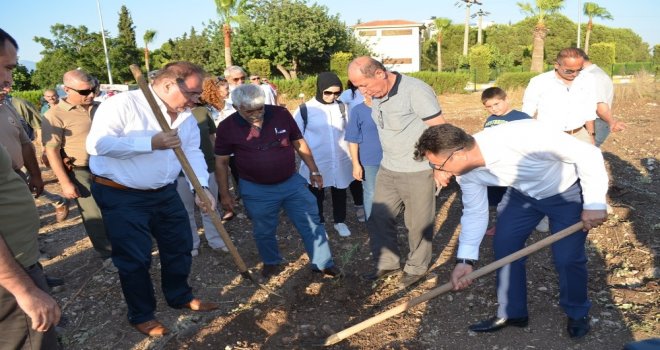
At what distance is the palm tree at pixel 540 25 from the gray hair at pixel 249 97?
2757 cm

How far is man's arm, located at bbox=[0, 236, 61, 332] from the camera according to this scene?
1840 millimetres

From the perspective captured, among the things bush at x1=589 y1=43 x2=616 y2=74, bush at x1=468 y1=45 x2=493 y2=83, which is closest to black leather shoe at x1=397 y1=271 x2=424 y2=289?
bush at x1=468 y1=45 x2=493 y2=83

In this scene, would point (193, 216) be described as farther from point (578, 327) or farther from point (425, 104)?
point (578, 327)

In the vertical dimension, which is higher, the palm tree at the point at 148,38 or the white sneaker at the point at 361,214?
the palm tree at the point at 148,38

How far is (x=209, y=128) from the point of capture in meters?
5.28

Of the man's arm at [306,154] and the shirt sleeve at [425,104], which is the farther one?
the man's arm at [306,154]

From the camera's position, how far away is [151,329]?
351 cm

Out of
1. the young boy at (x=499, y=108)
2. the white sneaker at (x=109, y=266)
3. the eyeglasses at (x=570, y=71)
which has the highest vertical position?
the eyeglasses at (x=570, y=71)

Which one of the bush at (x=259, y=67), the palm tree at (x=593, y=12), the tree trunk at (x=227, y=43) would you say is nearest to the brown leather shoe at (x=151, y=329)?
the tree trunk at (x=227, y=43)

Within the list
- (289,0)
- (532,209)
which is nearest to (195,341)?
(532,209)

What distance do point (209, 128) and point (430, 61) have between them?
54046mm

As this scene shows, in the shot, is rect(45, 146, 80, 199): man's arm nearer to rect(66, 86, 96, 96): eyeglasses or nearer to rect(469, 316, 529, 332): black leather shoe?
rect(66, 86, 96, 96): eyeglasses

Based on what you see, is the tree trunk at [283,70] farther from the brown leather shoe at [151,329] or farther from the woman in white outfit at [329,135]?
the brown leather shoe at [151,329]

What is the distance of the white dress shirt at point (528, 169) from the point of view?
2775 mm
